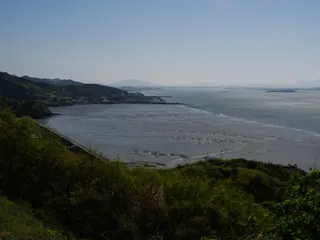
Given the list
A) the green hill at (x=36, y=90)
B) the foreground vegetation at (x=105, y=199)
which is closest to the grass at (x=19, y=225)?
the foreground vegetation at (x=105, y=199)

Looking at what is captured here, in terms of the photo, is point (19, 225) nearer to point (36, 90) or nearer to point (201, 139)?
point (201, 139)

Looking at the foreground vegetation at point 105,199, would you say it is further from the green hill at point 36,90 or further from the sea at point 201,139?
the green hill at point 36,90

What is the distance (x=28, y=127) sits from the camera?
552 inches

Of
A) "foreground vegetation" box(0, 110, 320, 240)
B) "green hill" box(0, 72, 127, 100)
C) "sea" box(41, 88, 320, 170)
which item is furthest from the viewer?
"green hill" box(0, 72, 127, 100)

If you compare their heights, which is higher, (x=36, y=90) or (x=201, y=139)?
(x=36, y=90)

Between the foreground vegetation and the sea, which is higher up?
the foreground vegetation

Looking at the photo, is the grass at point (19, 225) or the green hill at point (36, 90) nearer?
the grass at point (19, 225)

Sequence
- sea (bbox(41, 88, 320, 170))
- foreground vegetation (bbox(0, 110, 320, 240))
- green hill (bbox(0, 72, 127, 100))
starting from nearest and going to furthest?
1. foreground vegetation (bbox(0, 110, 320, 240))
2. sea (bbox(41, 88, 320, 170))
3. green hill (bbox(0, 72, 127, 100))

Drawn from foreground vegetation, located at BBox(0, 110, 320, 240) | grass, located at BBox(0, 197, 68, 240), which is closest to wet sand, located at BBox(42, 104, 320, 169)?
foreground vegetation, located at BBox(0, 110, 320, 240)

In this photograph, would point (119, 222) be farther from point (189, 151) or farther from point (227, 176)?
point (189, 151)

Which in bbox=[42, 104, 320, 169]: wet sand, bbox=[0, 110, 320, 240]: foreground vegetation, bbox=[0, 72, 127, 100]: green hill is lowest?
bbox=[42, 104, 320, 169]: wet sand

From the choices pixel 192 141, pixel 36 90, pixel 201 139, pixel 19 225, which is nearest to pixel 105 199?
pixel 19 225

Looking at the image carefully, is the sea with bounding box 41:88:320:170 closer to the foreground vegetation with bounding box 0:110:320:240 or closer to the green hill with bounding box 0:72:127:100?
the foreground vegetation with bounding box 0:110:320:240

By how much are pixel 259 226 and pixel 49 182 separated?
6873mm
